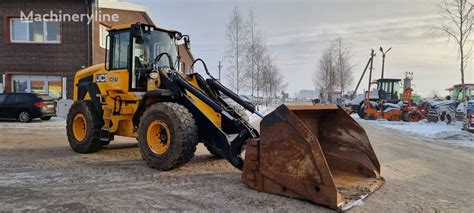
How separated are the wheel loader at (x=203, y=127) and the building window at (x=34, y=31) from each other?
13.5 m

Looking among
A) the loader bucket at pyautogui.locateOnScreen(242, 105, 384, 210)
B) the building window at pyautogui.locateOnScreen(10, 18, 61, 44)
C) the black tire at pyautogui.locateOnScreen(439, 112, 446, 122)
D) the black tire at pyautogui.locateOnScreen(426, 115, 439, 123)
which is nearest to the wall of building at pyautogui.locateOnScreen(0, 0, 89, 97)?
the building window at pyautogui.locateOnScreen(10, 18, 61, 44)

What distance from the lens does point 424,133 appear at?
674 inches

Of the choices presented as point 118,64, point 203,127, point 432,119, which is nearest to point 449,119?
point 432,119

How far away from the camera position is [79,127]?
924 centimetres

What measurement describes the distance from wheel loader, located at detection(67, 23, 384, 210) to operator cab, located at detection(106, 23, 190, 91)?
0.8 inches

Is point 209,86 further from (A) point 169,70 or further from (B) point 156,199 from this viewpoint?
(B) point 156,199

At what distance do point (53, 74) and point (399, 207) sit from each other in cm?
1997

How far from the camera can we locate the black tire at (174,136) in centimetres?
648

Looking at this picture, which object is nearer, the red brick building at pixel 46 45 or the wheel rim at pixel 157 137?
the wheel rim at pixel 157 137

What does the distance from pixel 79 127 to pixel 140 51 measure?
268cm

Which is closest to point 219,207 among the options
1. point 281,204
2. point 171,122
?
point 281,204

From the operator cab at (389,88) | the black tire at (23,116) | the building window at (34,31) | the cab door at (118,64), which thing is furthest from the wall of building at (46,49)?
the operator cab at (389,88)

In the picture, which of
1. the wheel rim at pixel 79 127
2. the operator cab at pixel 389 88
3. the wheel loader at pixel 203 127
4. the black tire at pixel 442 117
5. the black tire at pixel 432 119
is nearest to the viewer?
Answer: the wheel loader at pixel 203 127

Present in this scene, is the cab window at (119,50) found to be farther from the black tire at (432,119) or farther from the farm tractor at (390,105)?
the black tire at (432,119)
